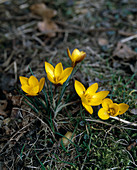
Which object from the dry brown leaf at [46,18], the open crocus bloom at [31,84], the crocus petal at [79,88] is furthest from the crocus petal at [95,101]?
the dry brown leaf at [46,18]

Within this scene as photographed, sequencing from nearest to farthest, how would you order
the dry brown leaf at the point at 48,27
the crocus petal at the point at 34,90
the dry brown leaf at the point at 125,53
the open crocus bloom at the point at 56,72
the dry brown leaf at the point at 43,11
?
1. the crocus petal at the point at 34,90
2. the open crocus bloom at the point at 56,72
3. the dry brown leaf at the point at 125,53
4. the dry brown leaf at the point at 48,27
5. the dry brown leaf at the point at 43,11

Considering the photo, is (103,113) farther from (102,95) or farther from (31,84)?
(31,84)

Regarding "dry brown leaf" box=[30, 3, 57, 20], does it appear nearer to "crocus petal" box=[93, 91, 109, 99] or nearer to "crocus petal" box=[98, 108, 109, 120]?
"crocus petal" box=[93, 91, 109, 99]

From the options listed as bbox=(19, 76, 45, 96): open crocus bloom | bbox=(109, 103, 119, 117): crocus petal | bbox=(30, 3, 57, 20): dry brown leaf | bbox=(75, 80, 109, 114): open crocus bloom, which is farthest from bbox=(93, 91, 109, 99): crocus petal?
bbox=(30, 3, 57, 20): dry brown leaf

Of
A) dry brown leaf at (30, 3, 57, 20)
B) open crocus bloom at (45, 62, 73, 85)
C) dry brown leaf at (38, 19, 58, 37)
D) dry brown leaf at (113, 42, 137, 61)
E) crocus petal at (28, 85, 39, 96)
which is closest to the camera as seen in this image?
crocus petal at (28, 85, 39, 96)

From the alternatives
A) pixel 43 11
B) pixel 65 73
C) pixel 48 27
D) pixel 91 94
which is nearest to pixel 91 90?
pixel 91 94

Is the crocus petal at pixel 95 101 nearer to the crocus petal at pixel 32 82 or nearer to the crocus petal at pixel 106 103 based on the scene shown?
the crocus petal at pixel 106 103

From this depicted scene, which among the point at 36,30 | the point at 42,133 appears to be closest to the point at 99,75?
the point at 42,133
